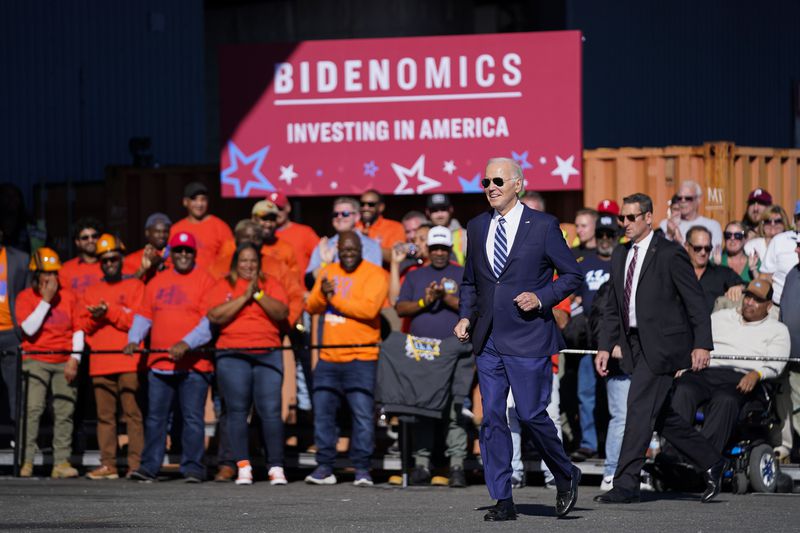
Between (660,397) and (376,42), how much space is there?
661 cm

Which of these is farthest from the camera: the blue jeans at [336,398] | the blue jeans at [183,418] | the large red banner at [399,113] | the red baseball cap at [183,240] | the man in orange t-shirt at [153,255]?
the large red banner at [399,113]

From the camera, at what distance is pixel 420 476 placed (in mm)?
12531

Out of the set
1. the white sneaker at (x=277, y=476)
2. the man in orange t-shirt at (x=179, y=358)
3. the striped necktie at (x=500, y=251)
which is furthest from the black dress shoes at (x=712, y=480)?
the man in orange t-shirt at (x=179, y=358)

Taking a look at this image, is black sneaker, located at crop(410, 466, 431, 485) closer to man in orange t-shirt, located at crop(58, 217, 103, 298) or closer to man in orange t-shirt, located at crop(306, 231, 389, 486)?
man in orange t-shirt, located at crop(306, 231, 389, 486)

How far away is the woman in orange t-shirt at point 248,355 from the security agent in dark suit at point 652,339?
3.20m

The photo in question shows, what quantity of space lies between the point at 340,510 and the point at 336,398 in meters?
2.72

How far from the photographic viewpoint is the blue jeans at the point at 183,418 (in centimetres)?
1288

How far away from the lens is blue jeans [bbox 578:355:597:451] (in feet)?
42.9

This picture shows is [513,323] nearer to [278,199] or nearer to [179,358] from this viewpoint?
[179,358]

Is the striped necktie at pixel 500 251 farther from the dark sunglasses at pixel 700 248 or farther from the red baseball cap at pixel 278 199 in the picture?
the red baseball cap at pixel 278 199

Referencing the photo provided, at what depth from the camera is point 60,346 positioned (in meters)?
13.8

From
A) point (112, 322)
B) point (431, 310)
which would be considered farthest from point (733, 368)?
point (112, 322)

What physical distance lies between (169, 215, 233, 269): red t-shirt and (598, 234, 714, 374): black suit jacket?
4.87m

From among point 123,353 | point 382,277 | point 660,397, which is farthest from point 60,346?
point 660,397
